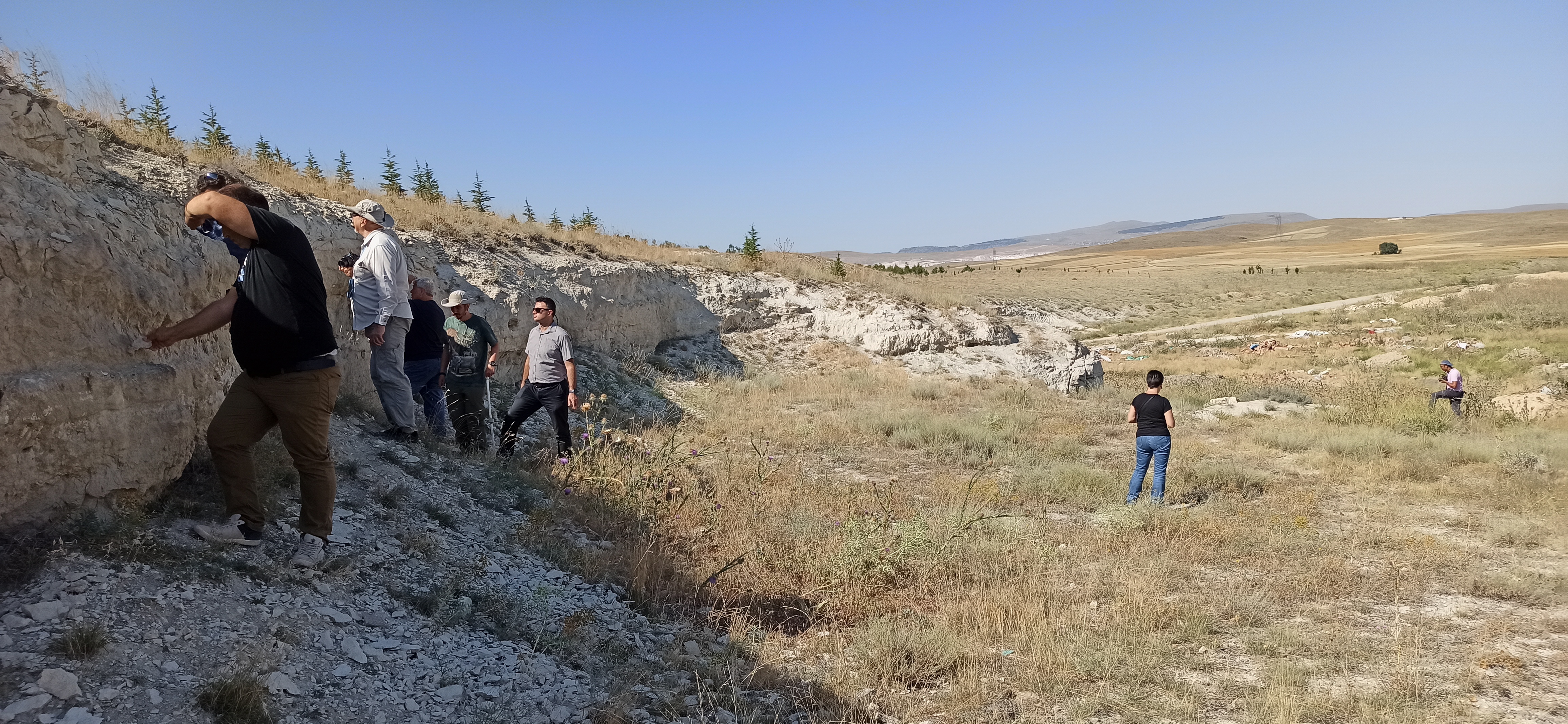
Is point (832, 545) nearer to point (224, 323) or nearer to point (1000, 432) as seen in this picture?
point (224, 323)

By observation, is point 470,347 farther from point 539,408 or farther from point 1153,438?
point 1153,438

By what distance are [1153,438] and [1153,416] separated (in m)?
0.22

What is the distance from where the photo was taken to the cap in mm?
6082

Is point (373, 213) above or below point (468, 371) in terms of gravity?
above

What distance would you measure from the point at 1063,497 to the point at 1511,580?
345 cm

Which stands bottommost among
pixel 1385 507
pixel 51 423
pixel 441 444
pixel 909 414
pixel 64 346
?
pixel 1385 507

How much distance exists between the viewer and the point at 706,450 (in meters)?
9.17

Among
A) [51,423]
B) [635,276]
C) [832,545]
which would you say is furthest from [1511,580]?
[635,276]

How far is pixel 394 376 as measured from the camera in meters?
6.28

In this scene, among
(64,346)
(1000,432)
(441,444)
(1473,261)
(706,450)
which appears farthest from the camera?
(1473,261)

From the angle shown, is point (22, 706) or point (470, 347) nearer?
point (22, 706)

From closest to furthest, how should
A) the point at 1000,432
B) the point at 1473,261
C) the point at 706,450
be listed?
the point at 706,450, the point at 1000,432, the point at 1473,261

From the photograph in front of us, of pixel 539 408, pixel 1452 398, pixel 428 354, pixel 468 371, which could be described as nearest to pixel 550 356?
pixel 539 408

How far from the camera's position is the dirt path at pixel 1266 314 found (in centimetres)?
3269
